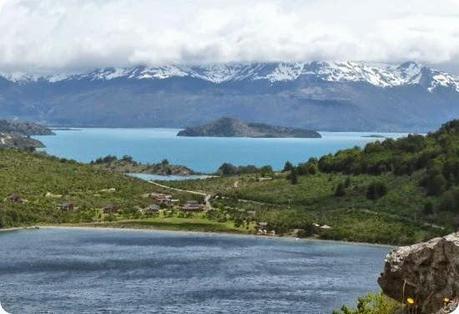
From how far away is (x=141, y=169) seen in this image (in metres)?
147

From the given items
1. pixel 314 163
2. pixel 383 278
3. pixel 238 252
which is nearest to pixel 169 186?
pixel 314 163

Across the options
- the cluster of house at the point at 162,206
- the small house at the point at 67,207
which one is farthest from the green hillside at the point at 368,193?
the small house at the point at 67,207

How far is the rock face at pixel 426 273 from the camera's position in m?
7.50

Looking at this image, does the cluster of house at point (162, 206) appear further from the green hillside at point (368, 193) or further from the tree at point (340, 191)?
the tree at point (340, 191)

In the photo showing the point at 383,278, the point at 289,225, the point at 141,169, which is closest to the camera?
the point at 383,278

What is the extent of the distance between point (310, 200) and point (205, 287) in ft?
113

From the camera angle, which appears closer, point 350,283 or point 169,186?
point 350,283

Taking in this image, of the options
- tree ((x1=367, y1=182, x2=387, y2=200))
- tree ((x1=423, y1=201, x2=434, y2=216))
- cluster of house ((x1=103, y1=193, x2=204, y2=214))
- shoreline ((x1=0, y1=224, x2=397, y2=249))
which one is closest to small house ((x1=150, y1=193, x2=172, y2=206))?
cluster of house ((x1=103, y1=193, x2=204, y2=214))

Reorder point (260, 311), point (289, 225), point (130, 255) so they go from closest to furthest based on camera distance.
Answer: point (260, 311), point (130, 255), point (289, 225)

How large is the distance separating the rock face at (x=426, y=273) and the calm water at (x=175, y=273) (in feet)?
108

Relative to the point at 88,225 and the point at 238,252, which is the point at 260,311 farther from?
the point at 88,225

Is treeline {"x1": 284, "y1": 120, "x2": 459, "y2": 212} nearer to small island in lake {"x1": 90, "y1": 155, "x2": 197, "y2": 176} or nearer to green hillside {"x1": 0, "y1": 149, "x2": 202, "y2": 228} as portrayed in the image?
green hillside {"x1": 0, "y1": 149, "x2": 202, "y2": 228}

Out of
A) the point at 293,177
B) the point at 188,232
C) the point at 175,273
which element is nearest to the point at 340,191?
the point at 293,177

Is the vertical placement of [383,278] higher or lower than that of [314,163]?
lower
